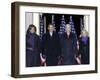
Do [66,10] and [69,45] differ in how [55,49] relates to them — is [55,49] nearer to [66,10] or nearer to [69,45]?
[69,45]

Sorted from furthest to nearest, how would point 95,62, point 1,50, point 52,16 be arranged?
1. point 95,62
2. point 52,16
3. point 1,50

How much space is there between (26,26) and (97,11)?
611 mm

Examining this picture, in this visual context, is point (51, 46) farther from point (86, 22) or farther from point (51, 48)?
point (86, 22)

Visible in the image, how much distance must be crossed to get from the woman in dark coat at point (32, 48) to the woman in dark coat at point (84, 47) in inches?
13.7

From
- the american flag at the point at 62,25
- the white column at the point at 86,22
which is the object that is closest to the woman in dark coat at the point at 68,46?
the american flag at the point at 62,25

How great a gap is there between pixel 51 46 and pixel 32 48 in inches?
5.8

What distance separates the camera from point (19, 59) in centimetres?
175

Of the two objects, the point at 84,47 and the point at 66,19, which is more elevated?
the point at 66,19

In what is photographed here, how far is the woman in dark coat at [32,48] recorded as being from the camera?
178 cm

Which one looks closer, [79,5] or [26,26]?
[26,26]

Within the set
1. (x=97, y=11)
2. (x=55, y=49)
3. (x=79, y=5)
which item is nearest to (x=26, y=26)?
(x=55, y=49)

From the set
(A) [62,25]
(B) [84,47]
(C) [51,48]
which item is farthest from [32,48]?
(B) [84,47]

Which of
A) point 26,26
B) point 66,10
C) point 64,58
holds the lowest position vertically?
point 64,58

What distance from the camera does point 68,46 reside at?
1921 mm
